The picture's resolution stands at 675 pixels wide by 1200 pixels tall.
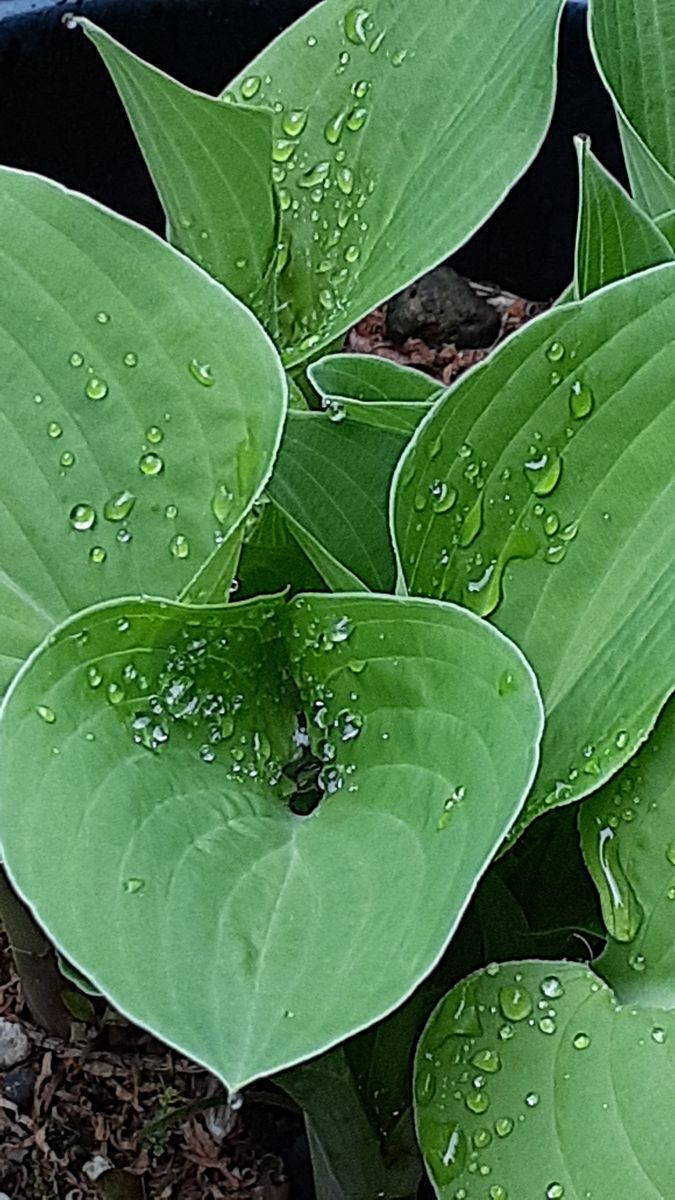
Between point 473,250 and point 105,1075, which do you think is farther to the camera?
point 473,250

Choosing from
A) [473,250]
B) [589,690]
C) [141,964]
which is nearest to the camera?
[141,964]

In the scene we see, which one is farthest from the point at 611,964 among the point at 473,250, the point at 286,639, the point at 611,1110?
the point at 473,250

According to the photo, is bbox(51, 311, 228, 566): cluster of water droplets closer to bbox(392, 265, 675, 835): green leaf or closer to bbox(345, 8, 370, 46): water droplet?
bbox(392, 265, 675, 835): green leaf

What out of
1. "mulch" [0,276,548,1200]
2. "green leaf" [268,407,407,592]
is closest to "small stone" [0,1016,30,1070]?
"mulch" [0,276,548,1200]

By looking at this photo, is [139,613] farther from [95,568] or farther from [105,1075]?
[105,1075]

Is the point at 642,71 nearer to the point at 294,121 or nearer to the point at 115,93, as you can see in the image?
the point at 294,121

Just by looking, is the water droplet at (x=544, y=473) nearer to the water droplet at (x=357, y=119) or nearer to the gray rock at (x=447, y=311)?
the water droplet at (x=357, y=119)
